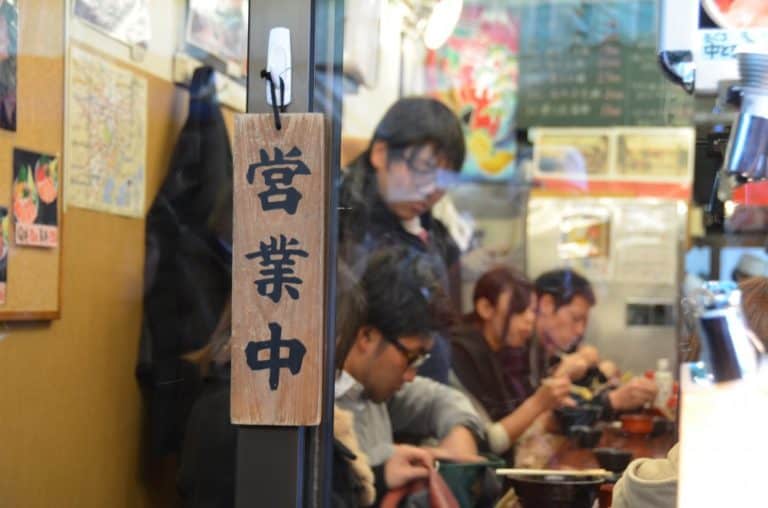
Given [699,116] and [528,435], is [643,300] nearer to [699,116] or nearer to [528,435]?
[528,435]

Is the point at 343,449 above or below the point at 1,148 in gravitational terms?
below

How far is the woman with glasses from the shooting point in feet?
11.1

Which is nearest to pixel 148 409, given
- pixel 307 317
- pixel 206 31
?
pixel 206 31

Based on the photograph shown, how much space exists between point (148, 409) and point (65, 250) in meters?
0.53

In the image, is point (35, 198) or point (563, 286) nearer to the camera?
point (35, 198)

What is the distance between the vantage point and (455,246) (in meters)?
3.88

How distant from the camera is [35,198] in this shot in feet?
8.46

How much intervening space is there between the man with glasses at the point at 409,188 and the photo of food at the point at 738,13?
56.9 inches

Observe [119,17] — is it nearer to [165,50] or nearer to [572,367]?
[165,50]

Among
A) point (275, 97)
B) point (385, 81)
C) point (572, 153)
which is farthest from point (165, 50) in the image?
point (572, 153)

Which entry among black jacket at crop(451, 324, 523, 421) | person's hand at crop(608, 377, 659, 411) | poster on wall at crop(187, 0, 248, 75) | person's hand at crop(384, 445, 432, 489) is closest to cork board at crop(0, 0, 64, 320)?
poster on wall at crop(187, 0, 248, 75)

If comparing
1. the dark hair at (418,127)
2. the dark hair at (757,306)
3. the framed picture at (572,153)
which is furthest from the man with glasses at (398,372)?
the framed picture at (572,153)

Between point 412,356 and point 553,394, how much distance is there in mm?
511

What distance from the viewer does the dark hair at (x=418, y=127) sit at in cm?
352
